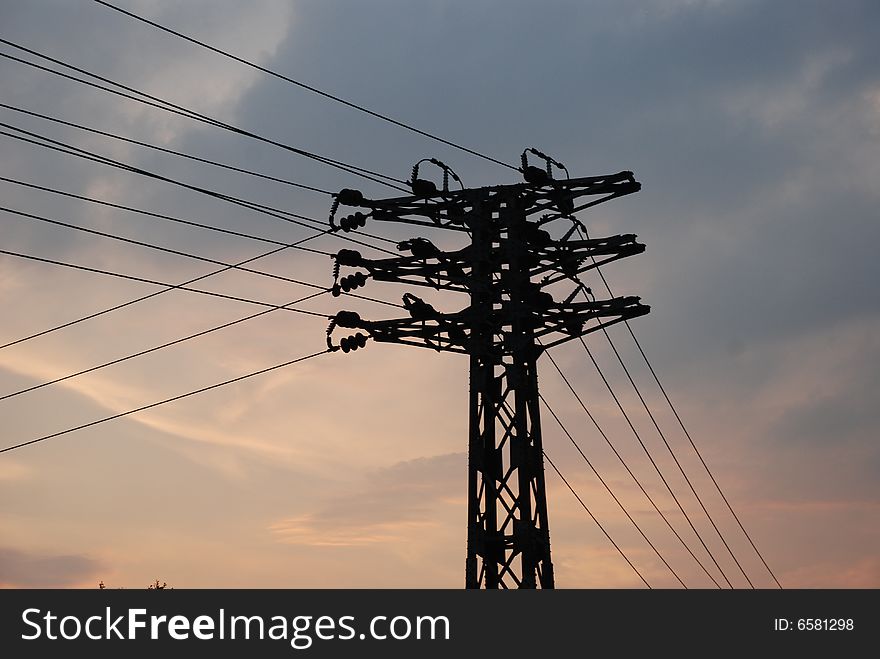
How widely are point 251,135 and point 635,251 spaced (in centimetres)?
822

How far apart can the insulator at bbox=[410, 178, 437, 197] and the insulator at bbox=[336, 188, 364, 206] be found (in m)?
1.07

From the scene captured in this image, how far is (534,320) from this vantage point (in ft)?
81.6

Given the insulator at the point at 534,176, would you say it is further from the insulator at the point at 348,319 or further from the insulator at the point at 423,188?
the insulator at the point at 348,319

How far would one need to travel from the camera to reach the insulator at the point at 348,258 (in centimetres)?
2491

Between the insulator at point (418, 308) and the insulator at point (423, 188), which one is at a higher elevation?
the insulator at point (423, 188)

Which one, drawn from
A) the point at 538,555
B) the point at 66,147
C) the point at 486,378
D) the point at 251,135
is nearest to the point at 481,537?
the point at 538,555

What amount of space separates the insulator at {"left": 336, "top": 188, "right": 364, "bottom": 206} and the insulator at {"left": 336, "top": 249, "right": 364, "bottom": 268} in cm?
96

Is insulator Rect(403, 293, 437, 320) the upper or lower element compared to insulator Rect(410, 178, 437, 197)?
lower

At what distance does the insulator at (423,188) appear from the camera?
2475 cm

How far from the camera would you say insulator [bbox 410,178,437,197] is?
974 inches

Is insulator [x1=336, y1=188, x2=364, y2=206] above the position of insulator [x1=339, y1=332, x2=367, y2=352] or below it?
above

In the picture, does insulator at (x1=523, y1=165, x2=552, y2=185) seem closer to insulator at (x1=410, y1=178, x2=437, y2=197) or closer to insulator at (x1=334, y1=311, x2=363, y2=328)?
insulator at (x1=410, y1=178, x2=437, y2=197)

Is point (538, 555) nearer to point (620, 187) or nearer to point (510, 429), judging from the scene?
point (510, 429)

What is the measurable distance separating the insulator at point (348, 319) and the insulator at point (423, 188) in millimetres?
2738
